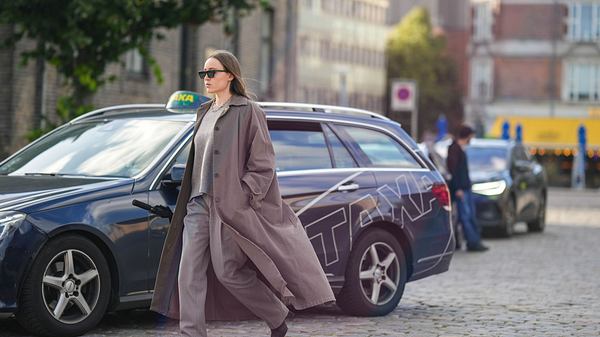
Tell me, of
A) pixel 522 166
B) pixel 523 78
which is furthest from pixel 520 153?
pixel 523 78

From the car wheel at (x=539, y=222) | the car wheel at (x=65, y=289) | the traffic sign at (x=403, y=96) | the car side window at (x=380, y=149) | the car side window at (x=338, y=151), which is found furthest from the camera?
the traffic sign at (x=403, y=96)

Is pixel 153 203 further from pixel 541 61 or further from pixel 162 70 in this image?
pixel 541 61

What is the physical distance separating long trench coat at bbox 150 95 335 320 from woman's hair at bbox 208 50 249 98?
48 millimetres

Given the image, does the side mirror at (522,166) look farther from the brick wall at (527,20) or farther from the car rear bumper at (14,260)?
the brick wall at (527,20)

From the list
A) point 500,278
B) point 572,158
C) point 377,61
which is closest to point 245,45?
point 500,278

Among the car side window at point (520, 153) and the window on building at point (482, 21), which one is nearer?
the car side window at point (520, 153)

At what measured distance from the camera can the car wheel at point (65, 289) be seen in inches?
352

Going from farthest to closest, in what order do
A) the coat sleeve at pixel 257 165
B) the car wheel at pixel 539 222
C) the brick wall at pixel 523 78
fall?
the brick wall at pixel 523 78 → the car wheel at pixel 539 222 → the coat sleeve at pixel 257 165

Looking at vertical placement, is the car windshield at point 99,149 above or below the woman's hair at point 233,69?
below

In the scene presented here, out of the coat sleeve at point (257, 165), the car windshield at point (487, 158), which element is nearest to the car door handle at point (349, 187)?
the coat sleeve at point (257, 165)

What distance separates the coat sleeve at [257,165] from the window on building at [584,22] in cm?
7118

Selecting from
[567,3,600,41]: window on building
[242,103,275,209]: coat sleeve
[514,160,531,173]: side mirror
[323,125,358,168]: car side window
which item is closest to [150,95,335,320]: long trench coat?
[242,103,275,209]: coat sleeve

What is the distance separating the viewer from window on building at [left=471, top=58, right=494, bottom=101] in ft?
262

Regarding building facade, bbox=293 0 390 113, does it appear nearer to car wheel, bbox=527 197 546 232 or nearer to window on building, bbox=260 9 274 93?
window on building, bbox=260 9 274 93
